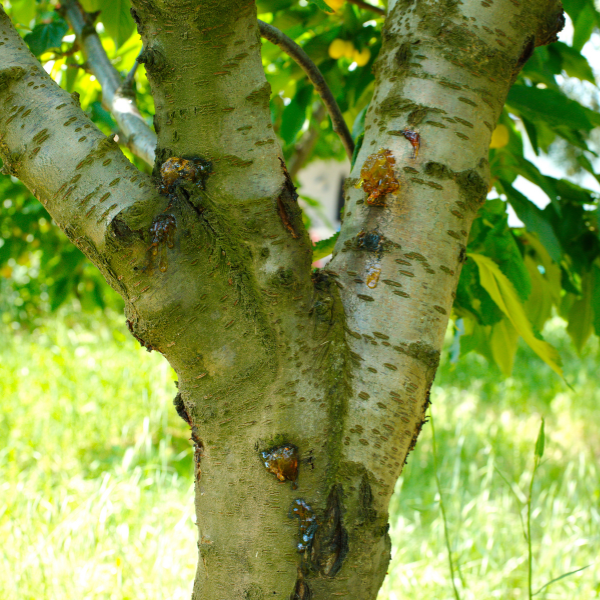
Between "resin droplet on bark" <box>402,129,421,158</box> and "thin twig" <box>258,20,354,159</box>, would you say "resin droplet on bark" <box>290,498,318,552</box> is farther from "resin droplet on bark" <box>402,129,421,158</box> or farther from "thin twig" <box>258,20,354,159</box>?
"thin twig" <box>258,20,354,159</box>

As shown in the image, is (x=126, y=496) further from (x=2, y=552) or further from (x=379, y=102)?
(x=379, y=102)

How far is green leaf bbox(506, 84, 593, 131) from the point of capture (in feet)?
3.02

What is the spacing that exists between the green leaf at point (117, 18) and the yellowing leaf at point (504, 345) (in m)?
0.97

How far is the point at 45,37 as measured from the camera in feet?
3.56

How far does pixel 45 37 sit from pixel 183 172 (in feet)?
2.44

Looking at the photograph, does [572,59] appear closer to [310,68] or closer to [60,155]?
[310,68]

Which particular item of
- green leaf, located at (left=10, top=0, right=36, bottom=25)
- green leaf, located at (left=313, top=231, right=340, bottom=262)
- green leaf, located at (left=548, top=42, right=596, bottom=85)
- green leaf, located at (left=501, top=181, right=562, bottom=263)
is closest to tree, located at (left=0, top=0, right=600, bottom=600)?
green leaf, located at (left=313, top=231, right=340, bottom=262)

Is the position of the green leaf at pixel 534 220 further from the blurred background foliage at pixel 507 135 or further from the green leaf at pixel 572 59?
the green leaf at pixel 572 59

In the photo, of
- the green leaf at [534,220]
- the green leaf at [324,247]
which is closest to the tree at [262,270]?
the green leaf at [324,247]

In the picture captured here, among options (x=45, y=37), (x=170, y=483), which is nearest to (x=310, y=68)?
(x=45, y=37)

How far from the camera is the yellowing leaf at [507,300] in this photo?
30.5 inches

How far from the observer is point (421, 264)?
26.0 inches

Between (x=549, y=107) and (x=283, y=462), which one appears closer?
(x=283, y=462)

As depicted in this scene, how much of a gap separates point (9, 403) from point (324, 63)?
2492mm
